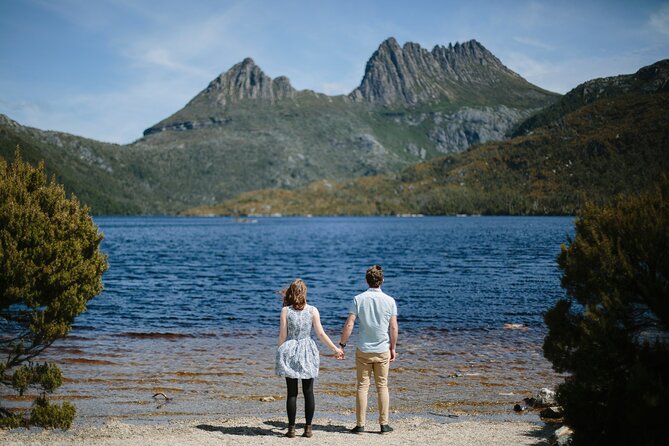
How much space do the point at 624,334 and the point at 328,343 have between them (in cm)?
559

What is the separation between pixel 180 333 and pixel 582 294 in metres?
23.9

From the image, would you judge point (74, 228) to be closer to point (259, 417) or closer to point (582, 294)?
point (259, 417)

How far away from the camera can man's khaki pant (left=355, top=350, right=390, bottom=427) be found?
1241 centimetres

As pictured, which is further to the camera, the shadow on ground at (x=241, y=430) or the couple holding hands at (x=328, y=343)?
the shadow on ground at (x=241, y=430)

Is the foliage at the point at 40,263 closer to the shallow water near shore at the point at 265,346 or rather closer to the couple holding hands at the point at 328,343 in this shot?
the shallow water near shore at the point at 265,346

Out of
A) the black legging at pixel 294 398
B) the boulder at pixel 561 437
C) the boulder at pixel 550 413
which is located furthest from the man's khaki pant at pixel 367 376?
the boulder at pixel 550 413

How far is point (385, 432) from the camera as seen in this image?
42.1 ft

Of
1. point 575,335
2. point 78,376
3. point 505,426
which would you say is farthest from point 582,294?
point 78,376

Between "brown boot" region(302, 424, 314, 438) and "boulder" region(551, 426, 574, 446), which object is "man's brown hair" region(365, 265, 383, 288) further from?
"boulder" region(551, 426, 574, 446)

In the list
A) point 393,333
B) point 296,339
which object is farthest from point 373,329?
point 296,339

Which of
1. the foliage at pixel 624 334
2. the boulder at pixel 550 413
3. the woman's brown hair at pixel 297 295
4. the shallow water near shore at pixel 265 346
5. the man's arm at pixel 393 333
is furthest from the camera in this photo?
the shallow water near shore at pixel 265 346

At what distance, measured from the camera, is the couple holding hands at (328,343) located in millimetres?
11953

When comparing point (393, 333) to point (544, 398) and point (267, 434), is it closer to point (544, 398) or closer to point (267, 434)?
point (267, 434)

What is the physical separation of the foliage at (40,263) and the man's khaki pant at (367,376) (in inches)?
241
